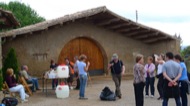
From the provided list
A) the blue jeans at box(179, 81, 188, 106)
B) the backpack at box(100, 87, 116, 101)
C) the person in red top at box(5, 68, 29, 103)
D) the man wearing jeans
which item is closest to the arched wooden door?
the person in red top at box(5, 68, 29, 103)

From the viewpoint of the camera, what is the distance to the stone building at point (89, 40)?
1662cm

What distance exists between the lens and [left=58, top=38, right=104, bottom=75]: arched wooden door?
61.3ft

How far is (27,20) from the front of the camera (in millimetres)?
35219

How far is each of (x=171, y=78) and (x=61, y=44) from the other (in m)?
10.4

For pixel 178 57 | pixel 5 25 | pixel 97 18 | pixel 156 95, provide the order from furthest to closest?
pixel 97 18 → pixel 5 25 → pixel 156 95 → pixel 178 57

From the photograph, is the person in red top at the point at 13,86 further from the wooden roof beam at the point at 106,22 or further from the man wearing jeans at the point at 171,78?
the wooden roof beam at the point at 106,22

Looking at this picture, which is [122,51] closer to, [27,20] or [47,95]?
[47,95]

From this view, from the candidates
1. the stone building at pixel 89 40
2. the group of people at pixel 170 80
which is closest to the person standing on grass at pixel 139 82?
the group of people at pixel 170 80

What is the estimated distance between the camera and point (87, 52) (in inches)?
776

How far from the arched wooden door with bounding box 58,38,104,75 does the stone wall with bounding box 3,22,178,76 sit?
36 centimetres

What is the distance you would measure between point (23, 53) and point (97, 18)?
4.85 metres

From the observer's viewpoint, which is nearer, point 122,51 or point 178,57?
point 178,57

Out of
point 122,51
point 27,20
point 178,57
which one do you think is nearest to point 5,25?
point 178,57

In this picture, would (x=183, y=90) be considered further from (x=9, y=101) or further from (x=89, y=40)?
(x=89, y=40)
